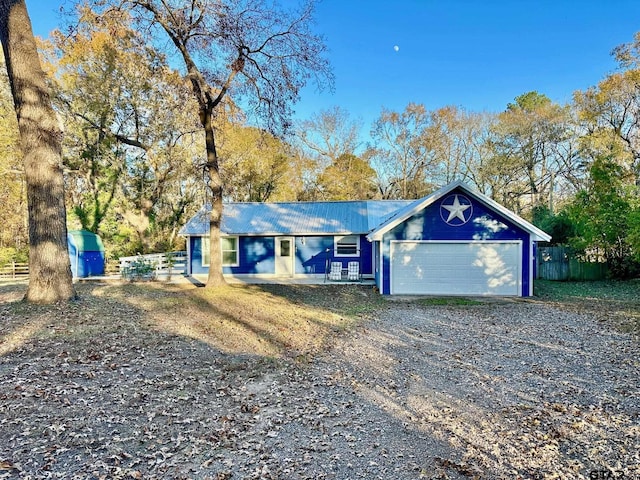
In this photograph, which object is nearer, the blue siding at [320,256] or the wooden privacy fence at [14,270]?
the blue siding at [320,256]

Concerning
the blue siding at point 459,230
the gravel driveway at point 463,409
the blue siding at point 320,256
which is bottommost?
the gravel driveway at point 463,409

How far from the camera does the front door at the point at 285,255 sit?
18.8 meters

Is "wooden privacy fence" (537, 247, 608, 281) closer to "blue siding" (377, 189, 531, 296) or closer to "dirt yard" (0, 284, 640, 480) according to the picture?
"blue siding" (377, 189, 531, 296)

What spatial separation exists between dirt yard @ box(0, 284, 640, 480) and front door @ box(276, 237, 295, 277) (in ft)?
33.3

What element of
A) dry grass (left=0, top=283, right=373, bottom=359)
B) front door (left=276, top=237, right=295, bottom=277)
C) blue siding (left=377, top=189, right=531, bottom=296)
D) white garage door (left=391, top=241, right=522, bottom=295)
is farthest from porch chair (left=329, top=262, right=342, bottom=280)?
dry grass (left=0, top=283, right=373, bottom=359)

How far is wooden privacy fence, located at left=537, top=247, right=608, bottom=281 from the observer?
57.4ft

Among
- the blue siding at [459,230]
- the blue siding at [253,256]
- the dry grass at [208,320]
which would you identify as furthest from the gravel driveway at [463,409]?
the blue siding at [253,256]

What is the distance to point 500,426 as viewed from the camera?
3893 mm

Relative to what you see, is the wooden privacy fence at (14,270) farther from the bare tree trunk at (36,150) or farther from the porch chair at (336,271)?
the porch chair at (336,271)

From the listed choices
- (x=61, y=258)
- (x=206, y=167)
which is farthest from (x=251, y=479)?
(x=206, y=167)

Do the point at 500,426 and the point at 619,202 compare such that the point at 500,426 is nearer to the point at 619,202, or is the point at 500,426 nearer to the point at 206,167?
the point at 206,167

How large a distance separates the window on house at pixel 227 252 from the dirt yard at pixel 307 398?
33.7 ft

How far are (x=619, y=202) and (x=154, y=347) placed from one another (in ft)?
55.9

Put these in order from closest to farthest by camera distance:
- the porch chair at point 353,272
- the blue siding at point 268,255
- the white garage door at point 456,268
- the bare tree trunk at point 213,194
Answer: the bare tree trunk at point 213,194, the white garage door at point 456,268, the porch chair at point 353,272, the blue siding at point 268,255
